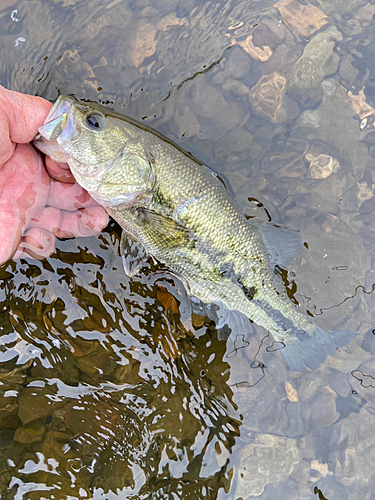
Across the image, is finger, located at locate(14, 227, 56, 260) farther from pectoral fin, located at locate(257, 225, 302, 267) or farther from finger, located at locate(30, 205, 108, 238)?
pectoral fin, located at locate(257, 225, 302, 267)

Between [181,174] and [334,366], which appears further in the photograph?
[334,366]

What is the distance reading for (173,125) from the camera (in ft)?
11.3

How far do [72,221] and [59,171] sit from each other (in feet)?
1.66

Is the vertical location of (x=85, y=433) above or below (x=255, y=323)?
below

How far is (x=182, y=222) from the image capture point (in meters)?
3.05

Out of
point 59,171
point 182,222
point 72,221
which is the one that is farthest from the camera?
point 72,221

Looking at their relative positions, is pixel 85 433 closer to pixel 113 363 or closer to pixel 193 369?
pixel 113 363

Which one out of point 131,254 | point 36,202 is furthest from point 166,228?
point 36,202

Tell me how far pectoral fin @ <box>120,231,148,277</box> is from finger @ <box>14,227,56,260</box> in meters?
0.76

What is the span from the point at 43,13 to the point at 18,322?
3.00m

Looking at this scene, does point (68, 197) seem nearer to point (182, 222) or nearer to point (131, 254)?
point (131, 254)

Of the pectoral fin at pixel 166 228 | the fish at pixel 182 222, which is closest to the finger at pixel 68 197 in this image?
the fish at pixel 182 222

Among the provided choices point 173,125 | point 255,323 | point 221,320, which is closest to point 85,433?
point 221,320

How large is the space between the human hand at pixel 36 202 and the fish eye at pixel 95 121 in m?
0.39
